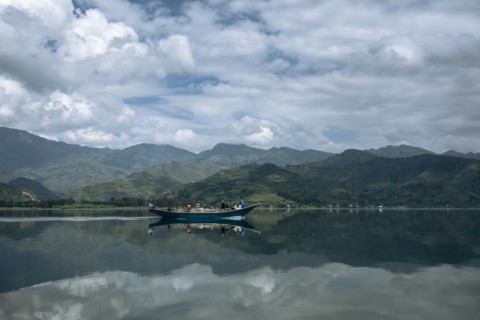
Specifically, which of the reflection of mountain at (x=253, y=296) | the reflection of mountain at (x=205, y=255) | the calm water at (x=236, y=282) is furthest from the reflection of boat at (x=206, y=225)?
the reflection of mountain at (x=253, y=296)

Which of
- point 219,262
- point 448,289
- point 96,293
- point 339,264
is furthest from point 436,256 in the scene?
point 96,293

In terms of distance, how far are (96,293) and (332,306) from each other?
1718 centimetres

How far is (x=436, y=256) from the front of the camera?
1955 inches

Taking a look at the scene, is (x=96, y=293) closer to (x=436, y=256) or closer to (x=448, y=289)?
(x=448, y=289)

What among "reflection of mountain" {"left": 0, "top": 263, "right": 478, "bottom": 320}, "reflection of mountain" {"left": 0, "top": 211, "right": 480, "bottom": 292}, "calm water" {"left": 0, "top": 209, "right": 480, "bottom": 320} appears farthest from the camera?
"reflection of mountain" {"left": 0, "top": 211, "right": 480, "bottom": 292}

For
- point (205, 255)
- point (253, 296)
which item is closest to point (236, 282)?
point (253, 296)

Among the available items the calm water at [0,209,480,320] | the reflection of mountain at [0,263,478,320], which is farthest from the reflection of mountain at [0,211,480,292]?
the reflection of mountain at [0,263,478,320]

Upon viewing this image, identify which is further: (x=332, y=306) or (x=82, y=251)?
(x=82, y=251)

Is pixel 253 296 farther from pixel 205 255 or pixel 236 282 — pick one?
pixel 205 255

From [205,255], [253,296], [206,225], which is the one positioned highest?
[205,255]

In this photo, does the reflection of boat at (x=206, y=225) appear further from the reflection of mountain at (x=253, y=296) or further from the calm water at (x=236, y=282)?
the reflection of mountain at (x=253, y=296)

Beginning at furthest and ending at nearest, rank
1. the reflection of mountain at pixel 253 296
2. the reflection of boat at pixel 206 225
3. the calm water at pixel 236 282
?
the reflection of boat at pixel 206 225
the calm water at pixel 236 282
the reflection of mountain at pixel 253 296

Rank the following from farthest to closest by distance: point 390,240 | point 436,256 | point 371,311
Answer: point 390,240, point 436,256, point 371,311

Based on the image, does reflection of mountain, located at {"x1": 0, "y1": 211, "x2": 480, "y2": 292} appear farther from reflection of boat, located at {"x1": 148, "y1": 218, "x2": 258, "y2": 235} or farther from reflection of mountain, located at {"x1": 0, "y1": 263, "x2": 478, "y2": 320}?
reflection of boat, located at {"x1": 148, "y1": 218, "x2": 258, "y2": 235}
